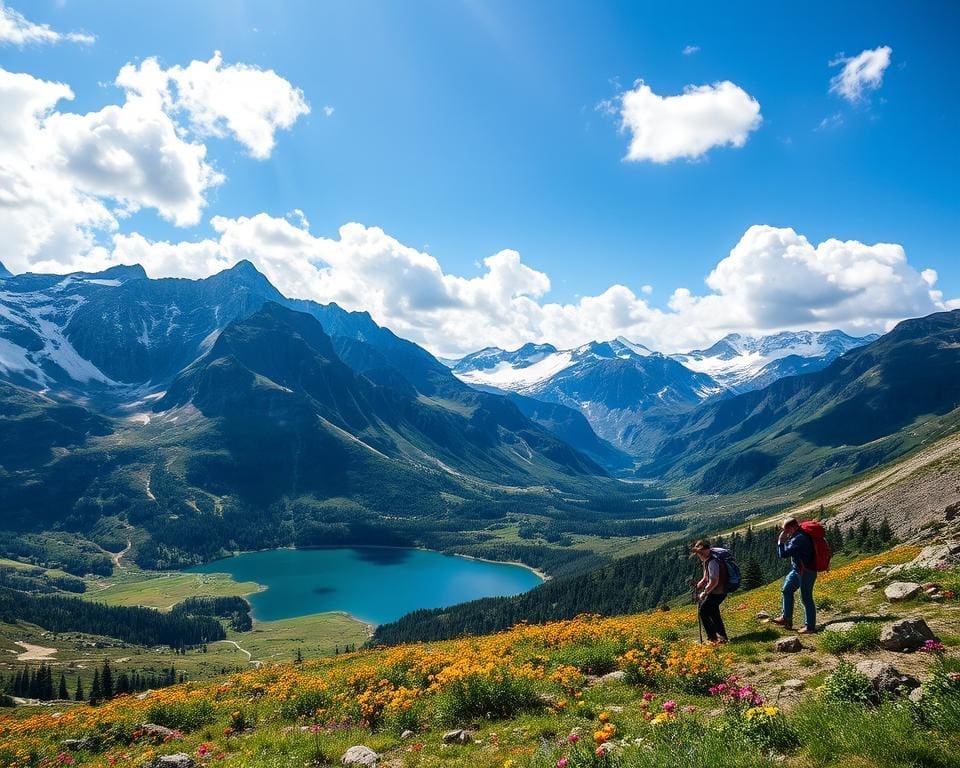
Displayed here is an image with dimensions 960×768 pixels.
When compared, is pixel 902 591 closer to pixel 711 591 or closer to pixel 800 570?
pixel 800 570

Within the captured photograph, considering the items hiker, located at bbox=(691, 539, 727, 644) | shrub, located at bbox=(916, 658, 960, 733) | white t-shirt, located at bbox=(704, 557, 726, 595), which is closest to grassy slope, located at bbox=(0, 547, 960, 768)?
shrub, located at bbox=(916, 658, 960, 733)

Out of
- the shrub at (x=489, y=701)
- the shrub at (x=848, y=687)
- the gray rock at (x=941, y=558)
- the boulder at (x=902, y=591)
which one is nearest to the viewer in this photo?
the shrub at (x=848, y=687)

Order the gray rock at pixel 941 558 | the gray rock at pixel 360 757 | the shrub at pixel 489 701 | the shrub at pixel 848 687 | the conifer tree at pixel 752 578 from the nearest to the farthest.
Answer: the shrub at pixel 848 687 → the gray rock at pixel 360 757 → the shrub at pixel 489 701 → the gray rock at pixel 941 558 → the conifer tree at pixel 752 578

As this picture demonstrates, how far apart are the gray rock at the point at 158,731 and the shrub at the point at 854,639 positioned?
862 inches

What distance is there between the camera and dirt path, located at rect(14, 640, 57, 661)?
162750mm

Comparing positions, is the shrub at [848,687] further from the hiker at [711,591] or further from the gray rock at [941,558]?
the gray rock at [941,558]

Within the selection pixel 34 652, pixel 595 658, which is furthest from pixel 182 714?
pixel 34 652

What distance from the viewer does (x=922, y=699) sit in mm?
9562

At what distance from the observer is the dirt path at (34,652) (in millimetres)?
162750

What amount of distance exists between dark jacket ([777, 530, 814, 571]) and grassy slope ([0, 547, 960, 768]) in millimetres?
2698

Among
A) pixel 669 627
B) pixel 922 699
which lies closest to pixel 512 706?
pixel 922 699

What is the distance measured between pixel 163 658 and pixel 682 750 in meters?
223

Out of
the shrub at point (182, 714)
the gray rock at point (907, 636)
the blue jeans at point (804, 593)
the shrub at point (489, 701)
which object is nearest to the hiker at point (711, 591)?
the blue jeans at point (804, 593)

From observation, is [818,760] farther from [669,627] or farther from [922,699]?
[669,627]
